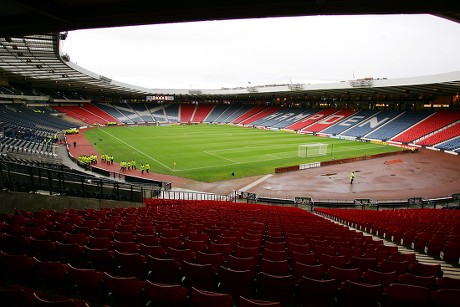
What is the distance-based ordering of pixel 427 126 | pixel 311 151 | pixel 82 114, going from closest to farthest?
pixel 311 151, pixel 427 126, pixel 82 114

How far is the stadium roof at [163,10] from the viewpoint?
17.3 ft

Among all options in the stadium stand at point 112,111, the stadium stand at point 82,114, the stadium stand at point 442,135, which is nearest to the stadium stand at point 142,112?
the stadium stand at point 112,111

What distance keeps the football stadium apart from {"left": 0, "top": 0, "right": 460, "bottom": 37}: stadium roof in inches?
1.4

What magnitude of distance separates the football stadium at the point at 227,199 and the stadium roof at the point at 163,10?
4 cm

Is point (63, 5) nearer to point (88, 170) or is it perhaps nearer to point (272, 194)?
point (272, 194)

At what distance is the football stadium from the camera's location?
480 cm

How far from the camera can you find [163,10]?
5938 mm

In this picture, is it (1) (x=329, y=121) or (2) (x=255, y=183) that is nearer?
(2) (x=255, y=183)

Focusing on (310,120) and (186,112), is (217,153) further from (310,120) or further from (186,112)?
(186,112)

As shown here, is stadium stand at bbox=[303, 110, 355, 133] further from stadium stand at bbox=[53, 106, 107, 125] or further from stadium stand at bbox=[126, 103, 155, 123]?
stadium stand at bbox=[53, 106, 107, 125]

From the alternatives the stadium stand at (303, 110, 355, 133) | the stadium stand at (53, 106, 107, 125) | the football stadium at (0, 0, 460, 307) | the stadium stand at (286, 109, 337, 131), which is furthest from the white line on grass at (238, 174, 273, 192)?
the stadium stand at (53, 106, 107, 125)

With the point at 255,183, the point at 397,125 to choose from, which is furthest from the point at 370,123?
the point at 255,183

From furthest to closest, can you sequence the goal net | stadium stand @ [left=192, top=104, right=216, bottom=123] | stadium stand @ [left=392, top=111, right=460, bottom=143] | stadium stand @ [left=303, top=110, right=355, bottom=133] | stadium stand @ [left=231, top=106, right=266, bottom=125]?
1. stadium stand @ [left=192, top=104, right=216, bottom=123]
2. stadium stand @ [left=231, top=106, right=266, bottom=125]
3. stadium stand @ [left=303, top=110, right=355, bottom=133]
4. stadium stand @ [left=392, top=111, right=460, bottom=143]
5. the goal net

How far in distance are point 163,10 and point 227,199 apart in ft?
61.7
